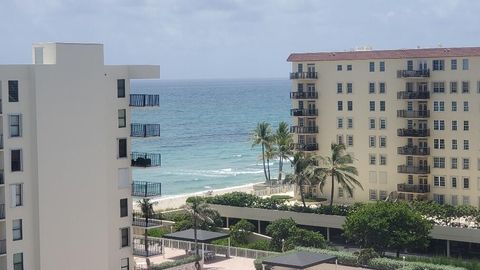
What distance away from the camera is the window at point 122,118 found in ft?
163

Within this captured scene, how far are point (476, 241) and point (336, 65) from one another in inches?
803

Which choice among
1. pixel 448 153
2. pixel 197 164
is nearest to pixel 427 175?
pixel 448 153

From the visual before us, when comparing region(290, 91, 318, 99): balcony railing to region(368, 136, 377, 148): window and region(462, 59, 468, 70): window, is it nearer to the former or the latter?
region(368, 136, 377, 148): window

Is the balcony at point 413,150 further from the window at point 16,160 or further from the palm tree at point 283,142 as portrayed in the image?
the window at point 16,160

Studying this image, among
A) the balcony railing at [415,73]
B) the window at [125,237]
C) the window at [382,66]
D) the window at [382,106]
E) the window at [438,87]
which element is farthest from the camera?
the window at [382,106]

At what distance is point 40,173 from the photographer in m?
45.8

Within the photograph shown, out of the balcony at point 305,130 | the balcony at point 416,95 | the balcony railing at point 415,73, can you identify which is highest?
the balcony railing at point 415,73

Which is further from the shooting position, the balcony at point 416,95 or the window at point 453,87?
the balcony at point 416,95

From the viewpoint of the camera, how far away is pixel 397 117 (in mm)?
76062

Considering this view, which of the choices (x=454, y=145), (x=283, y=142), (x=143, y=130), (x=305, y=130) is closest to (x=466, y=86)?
(x=454, y=145)

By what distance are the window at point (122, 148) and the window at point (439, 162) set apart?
32101mm

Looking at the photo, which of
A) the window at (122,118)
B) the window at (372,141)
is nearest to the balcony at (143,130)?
the window at (122,118)

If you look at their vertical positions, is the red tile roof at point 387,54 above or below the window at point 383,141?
above

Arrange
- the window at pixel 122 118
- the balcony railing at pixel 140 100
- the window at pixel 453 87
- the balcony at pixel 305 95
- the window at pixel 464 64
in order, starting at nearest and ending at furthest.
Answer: the window at pixel 122 118 < the balcony railing at pixel 140 100 < the window at pixel 464 64 < the window at pixel 453 87 < the balcony at pixel 305 95
